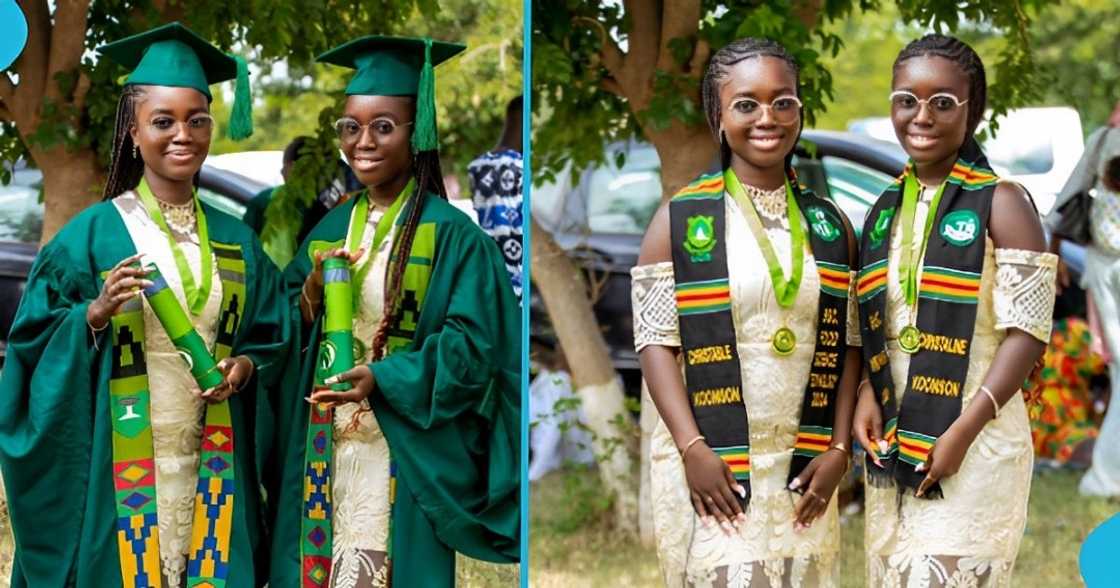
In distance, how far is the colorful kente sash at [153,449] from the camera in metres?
4.86

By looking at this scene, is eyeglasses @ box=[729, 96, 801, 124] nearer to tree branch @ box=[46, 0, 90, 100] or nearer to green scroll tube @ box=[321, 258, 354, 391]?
green scroll tube @ box=[321, 258, 354, 391]

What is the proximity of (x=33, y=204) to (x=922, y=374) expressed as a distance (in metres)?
4.17

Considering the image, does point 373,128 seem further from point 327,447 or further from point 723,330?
point 723,330

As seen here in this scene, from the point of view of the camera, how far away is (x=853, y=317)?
4676mm

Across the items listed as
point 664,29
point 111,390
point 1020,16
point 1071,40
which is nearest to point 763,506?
point 111,390

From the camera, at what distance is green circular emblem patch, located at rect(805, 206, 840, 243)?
4598 millimetres

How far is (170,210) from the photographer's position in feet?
16.5

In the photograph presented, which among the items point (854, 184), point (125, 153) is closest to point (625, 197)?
point (854, 184)

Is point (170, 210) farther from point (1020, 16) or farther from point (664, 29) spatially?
point (1020, 16)

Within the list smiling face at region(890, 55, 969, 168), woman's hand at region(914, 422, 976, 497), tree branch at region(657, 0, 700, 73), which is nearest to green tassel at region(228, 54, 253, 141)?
tree branch at region(657, 0, 700, 73)

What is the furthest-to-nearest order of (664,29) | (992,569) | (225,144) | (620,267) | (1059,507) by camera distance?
(225,144), (620,267), (1059,507), (664,29), (992,569)

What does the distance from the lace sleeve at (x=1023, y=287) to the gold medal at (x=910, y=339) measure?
8.3 inches

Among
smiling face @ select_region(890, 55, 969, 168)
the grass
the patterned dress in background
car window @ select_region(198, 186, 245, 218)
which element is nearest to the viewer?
smiling face @ select_region(890, 55, 969, 168)

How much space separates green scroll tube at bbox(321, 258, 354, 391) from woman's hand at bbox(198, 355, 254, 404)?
25 cm
